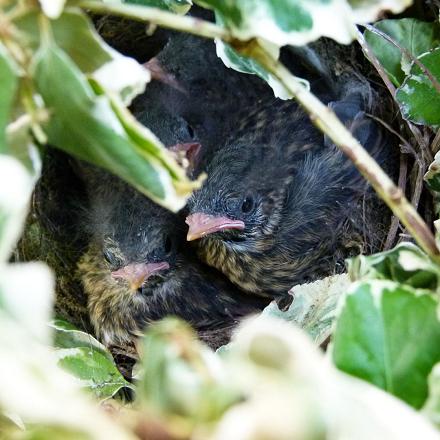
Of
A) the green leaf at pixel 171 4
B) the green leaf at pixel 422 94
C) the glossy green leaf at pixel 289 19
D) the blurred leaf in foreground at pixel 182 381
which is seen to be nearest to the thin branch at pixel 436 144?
the green leaf at pixel 422 94

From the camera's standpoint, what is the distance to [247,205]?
181cm

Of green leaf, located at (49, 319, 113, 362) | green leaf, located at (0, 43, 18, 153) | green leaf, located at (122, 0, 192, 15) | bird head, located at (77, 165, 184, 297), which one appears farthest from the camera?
bird head, located at (77, 165, 184, 297)

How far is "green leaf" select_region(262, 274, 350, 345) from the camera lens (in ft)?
3.88

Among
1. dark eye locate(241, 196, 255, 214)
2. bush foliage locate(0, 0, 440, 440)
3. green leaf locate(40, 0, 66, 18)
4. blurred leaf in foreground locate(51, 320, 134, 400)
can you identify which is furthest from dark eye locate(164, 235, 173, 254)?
green leaf locate(40, 0, 66, 18)

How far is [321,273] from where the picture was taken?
1842mm

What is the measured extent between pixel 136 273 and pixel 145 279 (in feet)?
0.14

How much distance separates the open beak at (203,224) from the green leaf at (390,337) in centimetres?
105

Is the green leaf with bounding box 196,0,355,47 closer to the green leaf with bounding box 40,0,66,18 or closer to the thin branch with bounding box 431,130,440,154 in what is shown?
the green leaf with bounding box 40,0,66,18

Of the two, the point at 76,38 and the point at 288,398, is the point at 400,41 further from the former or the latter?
the point at 288,398

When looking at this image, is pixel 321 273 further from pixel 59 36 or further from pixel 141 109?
pixel 59 36

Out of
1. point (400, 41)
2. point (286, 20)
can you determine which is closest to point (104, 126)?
point (286, 20)

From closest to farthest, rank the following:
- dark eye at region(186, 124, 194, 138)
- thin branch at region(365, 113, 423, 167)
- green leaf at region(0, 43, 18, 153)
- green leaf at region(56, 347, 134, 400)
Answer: green leaf at region(0, 43, 18, 153), green leaf at region(56, 347, 134, 400), thin branch at region(365, 113, 423, 167), dark eye at region(186, 124, 194, 138)

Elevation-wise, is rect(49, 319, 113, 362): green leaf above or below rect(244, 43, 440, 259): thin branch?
below

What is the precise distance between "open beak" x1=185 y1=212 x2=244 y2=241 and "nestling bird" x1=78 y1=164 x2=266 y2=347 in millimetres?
186
